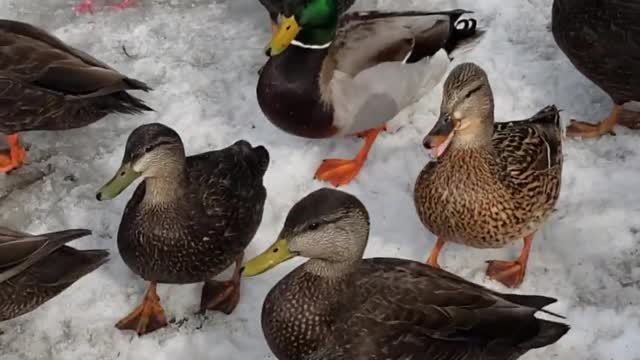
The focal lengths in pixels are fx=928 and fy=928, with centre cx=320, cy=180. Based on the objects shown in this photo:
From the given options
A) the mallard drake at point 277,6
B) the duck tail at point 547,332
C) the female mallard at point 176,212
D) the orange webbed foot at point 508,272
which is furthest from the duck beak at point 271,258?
the mallard drake at point 277,6

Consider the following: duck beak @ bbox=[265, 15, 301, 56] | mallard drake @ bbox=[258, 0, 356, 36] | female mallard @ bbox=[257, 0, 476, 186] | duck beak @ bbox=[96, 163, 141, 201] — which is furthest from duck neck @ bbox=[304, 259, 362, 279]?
mallard drake @ bbox=[258, 0, 356, 36]

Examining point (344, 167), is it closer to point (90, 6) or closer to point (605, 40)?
point (605, 40)

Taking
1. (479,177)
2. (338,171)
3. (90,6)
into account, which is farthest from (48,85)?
(479,177)

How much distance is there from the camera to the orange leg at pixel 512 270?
165 inches

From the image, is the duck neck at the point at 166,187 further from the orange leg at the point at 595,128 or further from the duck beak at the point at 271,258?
the orange leg at the point at 595,128

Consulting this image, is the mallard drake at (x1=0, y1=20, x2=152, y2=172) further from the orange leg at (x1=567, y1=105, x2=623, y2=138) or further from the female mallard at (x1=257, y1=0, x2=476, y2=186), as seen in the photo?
the orange leg at (x1=567, y1=105, x2=623, y2=138)

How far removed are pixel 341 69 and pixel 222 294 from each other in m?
1.26

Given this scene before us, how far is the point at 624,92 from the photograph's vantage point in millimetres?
4688

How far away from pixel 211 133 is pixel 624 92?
85.1 inches

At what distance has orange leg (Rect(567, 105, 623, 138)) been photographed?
4.89 metres

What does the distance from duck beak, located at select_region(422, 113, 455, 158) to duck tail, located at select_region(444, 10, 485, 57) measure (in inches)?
48.4

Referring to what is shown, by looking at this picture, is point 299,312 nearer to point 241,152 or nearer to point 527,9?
point 241,152

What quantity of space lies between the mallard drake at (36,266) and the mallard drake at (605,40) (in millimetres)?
2540

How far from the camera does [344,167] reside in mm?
4816
